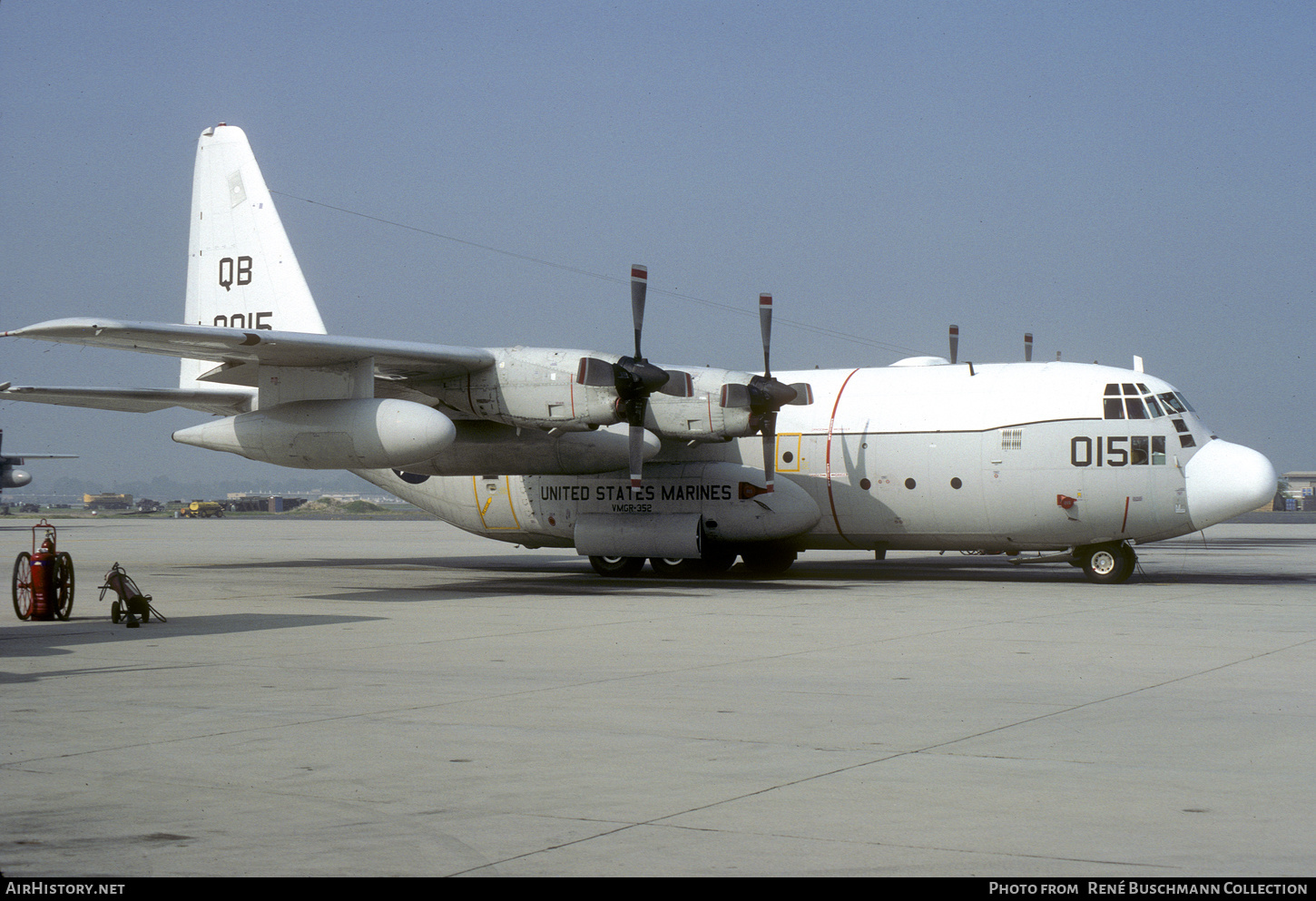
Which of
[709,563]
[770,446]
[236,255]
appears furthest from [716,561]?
[236,255]

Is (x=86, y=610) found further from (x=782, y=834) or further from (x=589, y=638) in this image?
(x=782, y=834)

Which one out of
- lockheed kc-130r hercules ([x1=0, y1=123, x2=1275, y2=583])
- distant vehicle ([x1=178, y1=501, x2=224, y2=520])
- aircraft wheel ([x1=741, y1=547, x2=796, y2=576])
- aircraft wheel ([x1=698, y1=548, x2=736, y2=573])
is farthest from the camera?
distant vehicle ([x1=178, y1=501, x2=224, y2=520])

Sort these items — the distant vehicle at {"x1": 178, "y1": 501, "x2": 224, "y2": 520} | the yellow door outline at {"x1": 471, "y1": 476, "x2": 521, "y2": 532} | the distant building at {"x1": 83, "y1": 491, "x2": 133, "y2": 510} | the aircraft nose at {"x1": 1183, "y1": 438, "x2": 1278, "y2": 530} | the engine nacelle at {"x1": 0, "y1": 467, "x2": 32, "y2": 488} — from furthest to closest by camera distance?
1. the distant building at {"x1": 83, "y1": 491, "x2": 133, "y2": 510}
2. the distant vehicle at {"x1": 178, "y1": 501, "x2": 224, "y2": 520}
3. the engine nacelle at {"x1": 0, "y1": 467, "x2": 32, "y2": 488}
4. the yellow door outline at {"x1": 471, "y1": 476, "x2": 521, "y2": 532}
5. the aircraft nose at {"x1": 1183, "y1": 438, "x2": 1278, "y2": 530}

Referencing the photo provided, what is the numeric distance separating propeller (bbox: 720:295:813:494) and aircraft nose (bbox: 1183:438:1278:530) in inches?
275

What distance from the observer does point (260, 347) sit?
20297 mm

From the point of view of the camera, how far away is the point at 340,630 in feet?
51.3

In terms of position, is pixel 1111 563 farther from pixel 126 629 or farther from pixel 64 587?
pixel 64 587

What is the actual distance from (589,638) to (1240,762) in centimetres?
842

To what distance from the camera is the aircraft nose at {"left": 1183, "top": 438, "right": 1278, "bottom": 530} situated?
21859 mm

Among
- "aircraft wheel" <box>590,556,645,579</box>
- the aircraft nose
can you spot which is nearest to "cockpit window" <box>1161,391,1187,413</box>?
the aircraft nose

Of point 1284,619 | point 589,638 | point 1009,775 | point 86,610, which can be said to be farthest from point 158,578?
point 1009,775

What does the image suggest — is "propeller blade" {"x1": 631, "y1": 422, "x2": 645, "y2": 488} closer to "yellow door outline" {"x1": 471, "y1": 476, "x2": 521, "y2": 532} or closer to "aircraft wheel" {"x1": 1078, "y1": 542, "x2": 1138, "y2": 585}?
"yellow door outline" {"x1": 471, "y1": 476, "x2": 521, "y2": 532}

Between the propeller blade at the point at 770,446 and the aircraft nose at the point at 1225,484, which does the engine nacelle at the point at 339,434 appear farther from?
the aircraft nose at the point at 1225,484

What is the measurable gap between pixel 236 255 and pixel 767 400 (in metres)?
12.8
